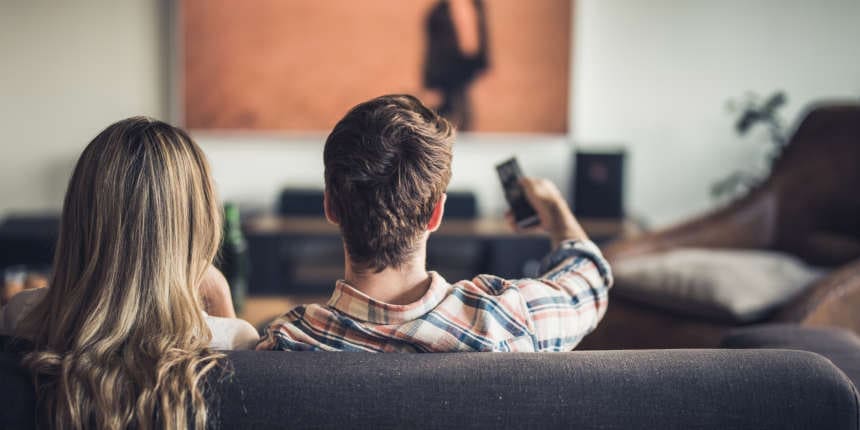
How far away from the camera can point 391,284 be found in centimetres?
104

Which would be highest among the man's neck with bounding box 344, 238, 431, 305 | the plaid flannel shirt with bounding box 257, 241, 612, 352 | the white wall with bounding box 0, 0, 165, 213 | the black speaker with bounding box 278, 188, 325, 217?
the white wall with bounding box 0, 0, 165, 213

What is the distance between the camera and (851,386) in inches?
34.7

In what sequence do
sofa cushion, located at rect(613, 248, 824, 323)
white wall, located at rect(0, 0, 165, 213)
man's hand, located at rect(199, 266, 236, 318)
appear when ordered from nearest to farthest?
1. man's hand, located at rect(199, 266, 236, 318)
2. sofa cushion, located at rect(613, 248, 824, 323)
3. white wall, located at rect(0, 0, 165, 213)

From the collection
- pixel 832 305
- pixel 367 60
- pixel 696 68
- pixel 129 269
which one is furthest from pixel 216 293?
pixel 696 68

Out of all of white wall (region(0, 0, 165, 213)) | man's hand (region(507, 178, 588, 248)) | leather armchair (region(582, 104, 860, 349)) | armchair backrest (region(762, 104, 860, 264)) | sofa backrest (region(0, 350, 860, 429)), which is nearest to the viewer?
sofa backrest (region(0, 350, 860, 429))

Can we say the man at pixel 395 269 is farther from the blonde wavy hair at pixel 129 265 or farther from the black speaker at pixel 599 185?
the black speaker at pixel 599 185

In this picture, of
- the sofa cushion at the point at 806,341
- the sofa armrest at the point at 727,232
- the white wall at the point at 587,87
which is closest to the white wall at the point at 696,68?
the white wall at the point at 587,87

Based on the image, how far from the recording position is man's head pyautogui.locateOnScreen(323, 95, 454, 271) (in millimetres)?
993

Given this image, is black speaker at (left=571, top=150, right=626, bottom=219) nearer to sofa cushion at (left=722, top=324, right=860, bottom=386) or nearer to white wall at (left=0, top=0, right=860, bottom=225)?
white wall at (left=0, top=0, right=860, bottom=225)

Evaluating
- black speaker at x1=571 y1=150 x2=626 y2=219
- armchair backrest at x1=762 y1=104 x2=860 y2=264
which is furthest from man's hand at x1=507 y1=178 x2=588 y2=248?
black speaker at x1=571 y1=150 x2=626 y2=219

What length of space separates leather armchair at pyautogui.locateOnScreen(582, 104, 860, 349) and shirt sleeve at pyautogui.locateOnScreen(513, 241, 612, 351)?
4.18 ft

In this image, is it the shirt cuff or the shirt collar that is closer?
the shirt collar

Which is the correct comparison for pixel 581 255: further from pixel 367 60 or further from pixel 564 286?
pixel 367 60

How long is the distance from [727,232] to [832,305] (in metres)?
0.70
